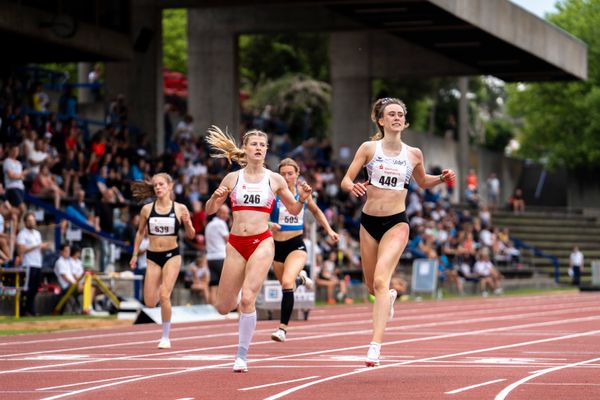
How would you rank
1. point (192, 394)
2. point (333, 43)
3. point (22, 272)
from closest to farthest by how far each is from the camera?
1. point (192, 394)
2. point (22, 272)
3. point (333, 43)

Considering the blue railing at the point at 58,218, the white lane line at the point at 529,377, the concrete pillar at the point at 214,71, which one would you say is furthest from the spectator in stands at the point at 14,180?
the concrete pillar at the point at 214,71

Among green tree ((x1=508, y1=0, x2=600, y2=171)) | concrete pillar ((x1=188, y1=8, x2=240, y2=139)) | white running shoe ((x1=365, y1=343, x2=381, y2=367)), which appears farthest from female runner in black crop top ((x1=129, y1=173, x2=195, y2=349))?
green tree ((x1=508, y1=0, x2=600, y2=171))

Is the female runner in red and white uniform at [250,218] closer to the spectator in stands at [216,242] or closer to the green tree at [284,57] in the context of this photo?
the spectator in stands at [216,242]

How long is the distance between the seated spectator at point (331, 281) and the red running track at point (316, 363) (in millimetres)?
10405

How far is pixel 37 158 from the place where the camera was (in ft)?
97.8

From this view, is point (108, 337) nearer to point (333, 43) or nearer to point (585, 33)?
point (333, 43)

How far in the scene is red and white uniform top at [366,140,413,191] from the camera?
14297 mm

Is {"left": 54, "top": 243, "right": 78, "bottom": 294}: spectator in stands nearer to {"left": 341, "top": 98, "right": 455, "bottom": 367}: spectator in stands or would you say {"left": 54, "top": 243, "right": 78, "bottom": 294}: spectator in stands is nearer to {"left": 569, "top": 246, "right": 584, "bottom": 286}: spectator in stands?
{"left": 341, "top": 98, "right": 455, "bottom": 367}: spectator in stands

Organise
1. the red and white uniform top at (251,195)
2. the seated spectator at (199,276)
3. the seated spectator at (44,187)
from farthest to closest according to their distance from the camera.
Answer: the seated spectator at (199,276)
the seated spectator at (44,187)
the red and white uniform top at (251,195)

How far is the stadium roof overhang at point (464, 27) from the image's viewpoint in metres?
38.9

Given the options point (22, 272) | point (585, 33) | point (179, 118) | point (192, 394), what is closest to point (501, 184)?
point (585, 33)

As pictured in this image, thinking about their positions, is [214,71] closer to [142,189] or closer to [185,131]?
[185,131]

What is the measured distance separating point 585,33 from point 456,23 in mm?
36560

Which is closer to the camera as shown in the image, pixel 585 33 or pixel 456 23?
pixel 456 23
